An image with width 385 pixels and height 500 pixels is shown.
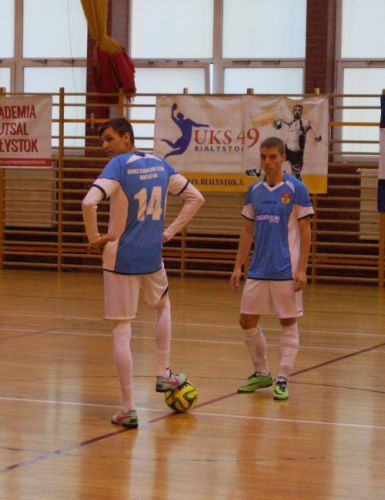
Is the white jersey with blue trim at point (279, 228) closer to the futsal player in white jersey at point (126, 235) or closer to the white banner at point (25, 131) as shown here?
the futsal player in white jersey at point (126, 235)

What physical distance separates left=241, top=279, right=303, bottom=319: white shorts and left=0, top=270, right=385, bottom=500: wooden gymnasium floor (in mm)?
504

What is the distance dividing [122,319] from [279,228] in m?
1.30

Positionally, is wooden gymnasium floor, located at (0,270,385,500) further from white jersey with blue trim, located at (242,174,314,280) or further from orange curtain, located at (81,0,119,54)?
orange curtain, located at (81,0,119,54)

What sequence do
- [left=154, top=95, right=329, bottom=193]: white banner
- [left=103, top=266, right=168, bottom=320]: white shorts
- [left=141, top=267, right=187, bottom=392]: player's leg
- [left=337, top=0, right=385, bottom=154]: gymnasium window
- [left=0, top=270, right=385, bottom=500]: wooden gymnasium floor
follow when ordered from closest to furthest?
[left=0, top=270, right=385, bottom=500]: wooden gymnasium floor < [left=103, top=266, right=168, bottom=320]: white shorts < [left=141, top=267, right=187, bottom=392]: player's leg < [left=154, top=95, right=329, bottom=193]: white banner < [left=337, top=0, right=385, bottom=154]: gymnasium window

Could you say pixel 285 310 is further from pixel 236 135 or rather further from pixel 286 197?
pixel 236 135

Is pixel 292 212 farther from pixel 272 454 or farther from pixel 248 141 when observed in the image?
pixel 248 141

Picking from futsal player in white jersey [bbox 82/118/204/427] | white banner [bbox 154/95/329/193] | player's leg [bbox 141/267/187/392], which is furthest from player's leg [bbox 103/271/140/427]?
white banner [bbox 154/95/329/193]

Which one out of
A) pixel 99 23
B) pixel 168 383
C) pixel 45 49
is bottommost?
pixel 168 383

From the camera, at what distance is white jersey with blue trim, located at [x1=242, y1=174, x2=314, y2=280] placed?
20.3 feet

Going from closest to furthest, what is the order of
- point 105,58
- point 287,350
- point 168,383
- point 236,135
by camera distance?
point 168,383 < point 287,350 < point 236,135 < point 105,58

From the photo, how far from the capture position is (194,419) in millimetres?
5531

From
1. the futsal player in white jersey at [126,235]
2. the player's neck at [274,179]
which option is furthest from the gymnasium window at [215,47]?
the futsal player in white jersey at [126,235]

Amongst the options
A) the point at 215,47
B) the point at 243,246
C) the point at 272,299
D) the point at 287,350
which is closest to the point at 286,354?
the point at 287,350

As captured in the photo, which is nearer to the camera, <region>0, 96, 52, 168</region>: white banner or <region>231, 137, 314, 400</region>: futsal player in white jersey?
<region>231, 137, 314, 400</region>: futsal player in white jersey
